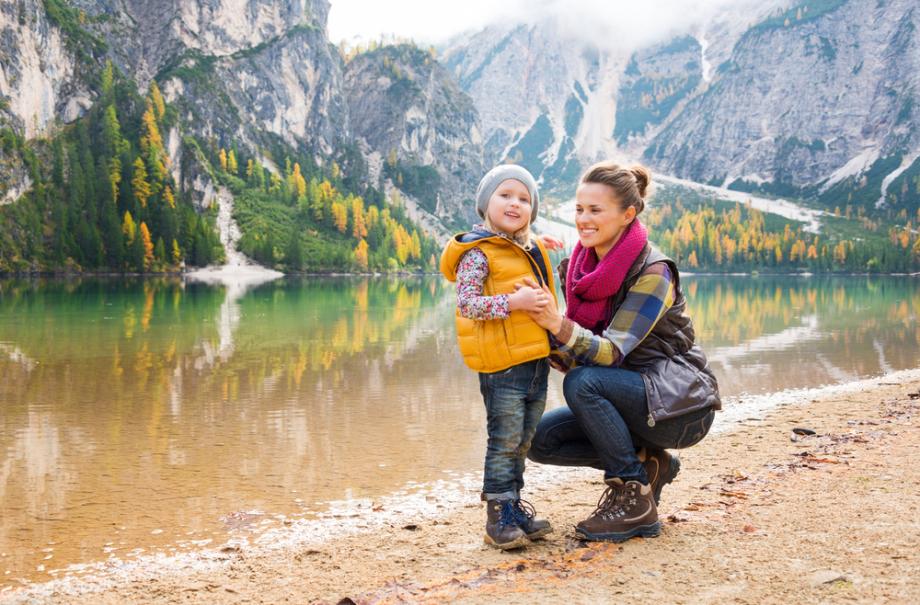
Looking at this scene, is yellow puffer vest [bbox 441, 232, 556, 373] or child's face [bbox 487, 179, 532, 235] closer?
yellow puffer vest [bbox 441, 232, 556, 373]

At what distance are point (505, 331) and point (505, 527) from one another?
1.57 metres

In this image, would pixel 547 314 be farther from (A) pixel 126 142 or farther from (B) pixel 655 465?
(A) pixel 126 142

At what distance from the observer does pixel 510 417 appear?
5.42m

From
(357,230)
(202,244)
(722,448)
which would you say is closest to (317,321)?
(722,448)

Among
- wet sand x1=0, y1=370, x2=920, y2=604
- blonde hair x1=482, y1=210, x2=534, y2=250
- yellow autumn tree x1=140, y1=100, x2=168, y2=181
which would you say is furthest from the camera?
yellow autumn tree x1=140, y1=100, x2=168, y2=181

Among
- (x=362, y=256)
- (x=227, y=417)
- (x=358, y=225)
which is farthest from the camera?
Result: (x=358, y=225)

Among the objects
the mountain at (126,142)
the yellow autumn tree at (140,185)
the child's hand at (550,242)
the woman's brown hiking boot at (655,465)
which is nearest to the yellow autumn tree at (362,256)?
the mountain at (126,142)

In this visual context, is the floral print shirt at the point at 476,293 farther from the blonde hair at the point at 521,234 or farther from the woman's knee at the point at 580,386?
the woman's knee at the point at 580,386

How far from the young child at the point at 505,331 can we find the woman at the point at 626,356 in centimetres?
24

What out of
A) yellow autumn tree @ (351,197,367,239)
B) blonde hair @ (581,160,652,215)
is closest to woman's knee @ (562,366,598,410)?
blonde hair @ (581,160,652,215)

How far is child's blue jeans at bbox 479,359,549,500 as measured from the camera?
5.38 metres

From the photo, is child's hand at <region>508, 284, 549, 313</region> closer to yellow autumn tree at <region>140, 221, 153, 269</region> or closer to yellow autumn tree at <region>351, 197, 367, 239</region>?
yellow autumn tree at <region>140, 221, 153, 269</region>

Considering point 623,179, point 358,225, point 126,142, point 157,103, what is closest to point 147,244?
point 126,142

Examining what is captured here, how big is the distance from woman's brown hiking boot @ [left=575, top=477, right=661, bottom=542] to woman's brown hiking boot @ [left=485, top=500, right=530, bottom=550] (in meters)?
0.55
